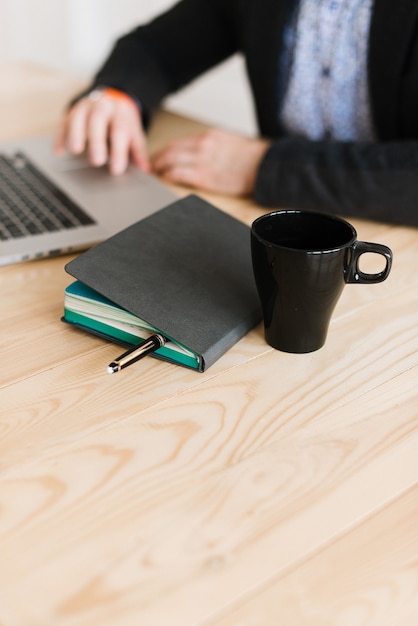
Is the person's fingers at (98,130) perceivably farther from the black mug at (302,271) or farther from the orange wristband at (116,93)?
the black mug at (302,271)

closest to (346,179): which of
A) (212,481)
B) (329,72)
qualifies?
(329,72)

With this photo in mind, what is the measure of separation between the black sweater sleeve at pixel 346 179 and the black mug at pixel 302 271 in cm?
30

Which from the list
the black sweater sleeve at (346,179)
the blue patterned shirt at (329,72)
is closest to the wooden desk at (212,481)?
the black sweater sleeve at (346,179)

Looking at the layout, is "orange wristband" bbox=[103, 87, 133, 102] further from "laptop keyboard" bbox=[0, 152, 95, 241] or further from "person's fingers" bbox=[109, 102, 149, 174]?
"laptop keyboard" bbox=[0, 152, 95, 241]

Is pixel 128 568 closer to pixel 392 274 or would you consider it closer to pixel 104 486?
pixel 104 486

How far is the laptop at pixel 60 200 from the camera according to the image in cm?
90

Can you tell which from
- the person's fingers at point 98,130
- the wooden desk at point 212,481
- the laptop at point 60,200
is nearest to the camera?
the wooden desk at point 212,481

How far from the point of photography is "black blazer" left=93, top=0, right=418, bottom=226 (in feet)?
3.29

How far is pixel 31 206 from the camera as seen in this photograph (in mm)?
982

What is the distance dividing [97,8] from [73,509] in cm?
342

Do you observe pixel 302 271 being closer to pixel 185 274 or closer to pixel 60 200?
pixel 185 274

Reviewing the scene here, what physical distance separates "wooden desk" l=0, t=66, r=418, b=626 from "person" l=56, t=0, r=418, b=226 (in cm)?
28

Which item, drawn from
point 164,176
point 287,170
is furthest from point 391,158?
point 164,176

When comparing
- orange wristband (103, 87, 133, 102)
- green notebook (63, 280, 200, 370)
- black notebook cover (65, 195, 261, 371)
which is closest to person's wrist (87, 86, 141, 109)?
orange wristband (103, 87, 133, 102)
